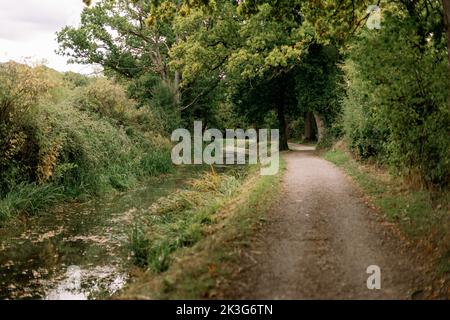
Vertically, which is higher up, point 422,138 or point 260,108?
point 260,108

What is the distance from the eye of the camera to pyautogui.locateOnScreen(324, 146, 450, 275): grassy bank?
7.86m

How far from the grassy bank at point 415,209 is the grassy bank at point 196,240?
2.91 metres

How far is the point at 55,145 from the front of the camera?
49.5 feet

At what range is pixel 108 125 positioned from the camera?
21.0 m

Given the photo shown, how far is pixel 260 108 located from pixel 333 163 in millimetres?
11359

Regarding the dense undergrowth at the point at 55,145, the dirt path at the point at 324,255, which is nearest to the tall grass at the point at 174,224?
the dirt path at the point at 324,255

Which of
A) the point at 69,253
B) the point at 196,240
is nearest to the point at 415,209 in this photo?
the point at 196,240

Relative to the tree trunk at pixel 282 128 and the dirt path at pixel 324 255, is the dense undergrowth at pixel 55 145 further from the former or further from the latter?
the tree trunk at pixel 282 128

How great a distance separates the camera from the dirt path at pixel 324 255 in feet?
20.5

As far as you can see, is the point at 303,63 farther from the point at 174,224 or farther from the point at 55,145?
the point at 174,224

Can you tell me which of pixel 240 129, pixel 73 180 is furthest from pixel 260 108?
pixel 240 129

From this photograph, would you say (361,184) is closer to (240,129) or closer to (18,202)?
(18,202)

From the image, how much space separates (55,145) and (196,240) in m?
8.19

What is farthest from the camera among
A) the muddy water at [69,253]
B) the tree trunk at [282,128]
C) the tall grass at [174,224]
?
the tree trunk at [282,128]
